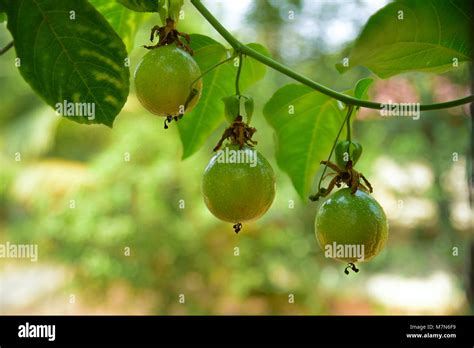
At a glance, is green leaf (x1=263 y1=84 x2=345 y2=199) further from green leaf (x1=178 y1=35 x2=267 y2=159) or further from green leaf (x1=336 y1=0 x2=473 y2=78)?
green leaf (x1=336 y1=0 x2=473 y2=78)

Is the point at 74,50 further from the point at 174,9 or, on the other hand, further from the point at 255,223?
the point at 255,223

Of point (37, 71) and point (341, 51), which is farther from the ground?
point (341, 51)

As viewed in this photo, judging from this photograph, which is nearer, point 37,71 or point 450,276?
point 37,71

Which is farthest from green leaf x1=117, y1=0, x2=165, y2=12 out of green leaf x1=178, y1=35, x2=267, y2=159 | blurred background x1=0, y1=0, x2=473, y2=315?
blurred background x1=0, y1=0, x2=473, y2=315

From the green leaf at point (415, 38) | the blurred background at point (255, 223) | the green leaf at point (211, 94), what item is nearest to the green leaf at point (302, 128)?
the green leaf at point (211, 94)

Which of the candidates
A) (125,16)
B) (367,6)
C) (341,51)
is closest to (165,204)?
(341,51)

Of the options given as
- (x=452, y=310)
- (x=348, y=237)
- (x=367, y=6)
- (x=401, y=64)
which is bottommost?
(x=452, y=310)
